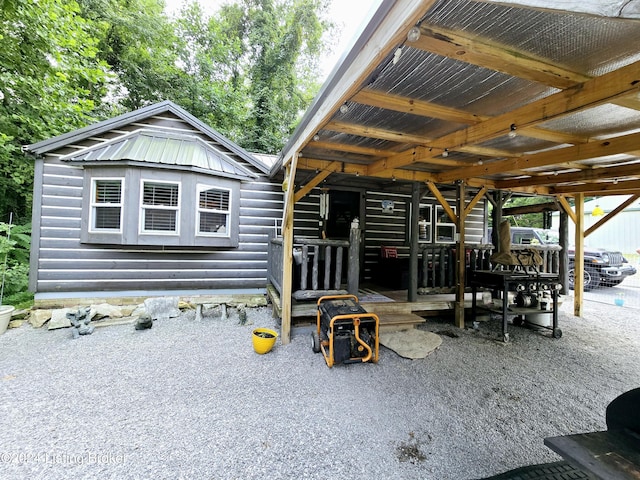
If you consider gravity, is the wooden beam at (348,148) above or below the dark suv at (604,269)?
above

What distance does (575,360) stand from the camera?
3.51 metres

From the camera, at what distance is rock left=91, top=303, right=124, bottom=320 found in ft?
15.7

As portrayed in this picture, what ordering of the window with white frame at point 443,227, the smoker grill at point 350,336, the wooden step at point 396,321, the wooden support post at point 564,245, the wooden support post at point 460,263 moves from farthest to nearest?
the window with white frame at point 443,227
the wooden support post at point 564,245
the wooden support post at point 460,263
the wooden step at point 396,321
the smoker grill at point 350,336

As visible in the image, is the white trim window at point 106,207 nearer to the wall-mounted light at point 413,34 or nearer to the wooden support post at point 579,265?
the wall-mounted light at point 413,34

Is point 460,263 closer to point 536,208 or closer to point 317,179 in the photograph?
point 317,179

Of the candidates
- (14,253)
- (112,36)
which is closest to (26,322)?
(14,253)

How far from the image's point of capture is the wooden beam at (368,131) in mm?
2891

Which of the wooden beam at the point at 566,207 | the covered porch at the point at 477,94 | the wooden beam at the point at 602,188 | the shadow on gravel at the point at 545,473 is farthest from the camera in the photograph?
the wooden beam at the point at 566,207

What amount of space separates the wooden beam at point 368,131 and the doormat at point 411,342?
8.84 ft

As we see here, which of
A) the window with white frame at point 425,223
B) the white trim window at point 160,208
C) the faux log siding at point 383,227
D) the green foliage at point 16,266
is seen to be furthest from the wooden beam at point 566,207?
the green foliage at point 16,266

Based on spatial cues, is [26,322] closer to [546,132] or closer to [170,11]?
[546,132]

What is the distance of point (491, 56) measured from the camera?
5.41ft

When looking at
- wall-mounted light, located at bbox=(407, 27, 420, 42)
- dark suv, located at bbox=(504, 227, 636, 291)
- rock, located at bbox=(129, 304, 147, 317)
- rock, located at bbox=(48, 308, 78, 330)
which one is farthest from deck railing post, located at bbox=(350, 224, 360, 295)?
dark suv, located at bbox=(504, 227, 636, 291)

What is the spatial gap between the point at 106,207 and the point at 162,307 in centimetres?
213
